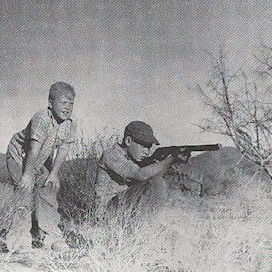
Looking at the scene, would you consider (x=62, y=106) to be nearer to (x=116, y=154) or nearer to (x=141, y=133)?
(x=116, y=154)

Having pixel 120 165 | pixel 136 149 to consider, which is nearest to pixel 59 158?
pixel 120 165

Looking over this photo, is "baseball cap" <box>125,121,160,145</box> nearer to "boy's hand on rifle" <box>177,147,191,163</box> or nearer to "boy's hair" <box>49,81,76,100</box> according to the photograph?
"boy's hand on rifle" <box>177,147,191,163</box>

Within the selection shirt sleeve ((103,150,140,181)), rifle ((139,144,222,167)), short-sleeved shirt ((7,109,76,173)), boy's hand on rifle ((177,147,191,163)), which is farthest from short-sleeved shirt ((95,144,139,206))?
short-sleeved shirt ((7,109,76,173))

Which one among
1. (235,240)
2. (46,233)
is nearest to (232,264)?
(235,240)

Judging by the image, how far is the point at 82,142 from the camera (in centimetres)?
1274

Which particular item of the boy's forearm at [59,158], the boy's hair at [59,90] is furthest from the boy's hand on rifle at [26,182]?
the boy's hair at [59,90]

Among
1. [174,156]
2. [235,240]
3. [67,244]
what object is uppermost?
[174,156]

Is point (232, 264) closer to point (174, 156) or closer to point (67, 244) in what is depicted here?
point (174, 156)

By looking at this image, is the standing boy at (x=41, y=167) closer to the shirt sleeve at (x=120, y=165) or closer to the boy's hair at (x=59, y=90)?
the boy's hair at (x=59, y=90)

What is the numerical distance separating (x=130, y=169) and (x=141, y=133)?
1.46 ft

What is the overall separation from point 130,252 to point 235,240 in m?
0.98

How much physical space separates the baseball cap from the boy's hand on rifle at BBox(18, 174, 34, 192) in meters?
1.23

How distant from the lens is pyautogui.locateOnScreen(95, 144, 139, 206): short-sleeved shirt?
5164mm

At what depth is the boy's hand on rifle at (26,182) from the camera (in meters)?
5.07
